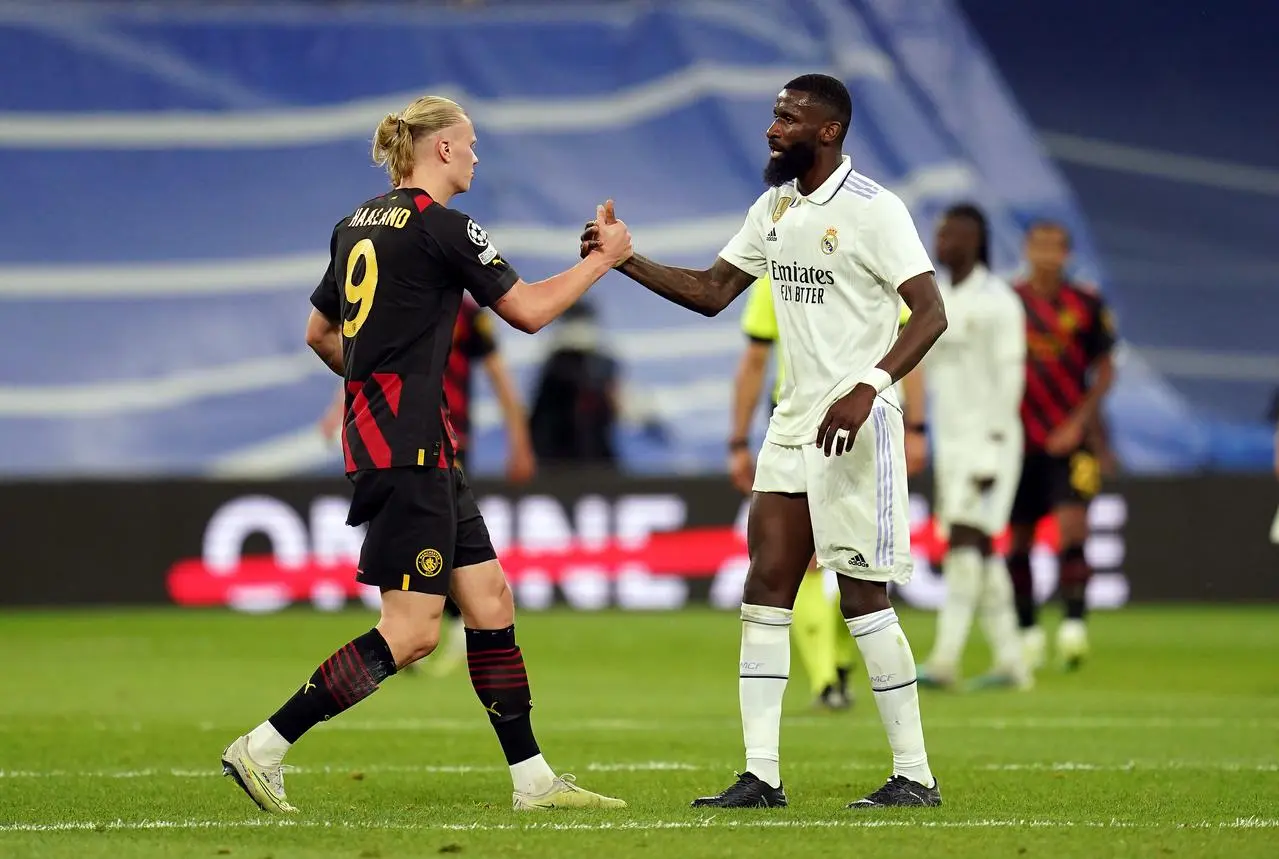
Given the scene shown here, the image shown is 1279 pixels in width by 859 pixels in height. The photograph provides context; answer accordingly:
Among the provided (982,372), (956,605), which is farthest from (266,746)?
(982,372)

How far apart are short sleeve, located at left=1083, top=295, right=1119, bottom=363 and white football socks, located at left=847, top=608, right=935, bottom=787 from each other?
671 cm

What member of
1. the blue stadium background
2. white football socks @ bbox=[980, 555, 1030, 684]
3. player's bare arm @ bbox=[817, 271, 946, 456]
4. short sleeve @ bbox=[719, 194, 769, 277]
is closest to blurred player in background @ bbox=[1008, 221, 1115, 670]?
white football socks @ bbox=[980, 555, 1030, 684]

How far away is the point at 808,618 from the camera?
33.2 feet

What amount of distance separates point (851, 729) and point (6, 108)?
50.9 feet

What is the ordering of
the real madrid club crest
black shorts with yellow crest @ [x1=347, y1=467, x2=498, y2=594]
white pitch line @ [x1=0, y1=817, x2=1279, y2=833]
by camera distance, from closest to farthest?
white pitch line @ [x1=0, y1=817, x2=1279, y2=833] → black shorts with yellow crest @ [x1=347, y1=467, x2=498, y2=594] → the real madrid club crest

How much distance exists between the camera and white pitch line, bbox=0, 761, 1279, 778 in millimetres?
7711

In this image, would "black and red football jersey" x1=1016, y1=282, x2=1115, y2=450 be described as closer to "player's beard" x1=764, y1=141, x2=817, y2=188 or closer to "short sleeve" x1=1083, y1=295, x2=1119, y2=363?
"short sleeve" x1=1083, y1=295, x2=1119, y2=363

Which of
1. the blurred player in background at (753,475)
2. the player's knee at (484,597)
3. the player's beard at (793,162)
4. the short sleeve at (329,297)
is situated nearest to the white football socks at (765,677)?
the player's knee at (484,597)

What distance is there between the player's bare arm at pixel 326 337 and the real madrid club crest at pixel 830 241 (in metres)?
1.59

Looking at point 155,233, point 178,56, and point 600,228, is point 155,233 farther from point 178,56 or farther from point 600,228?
point 600,228

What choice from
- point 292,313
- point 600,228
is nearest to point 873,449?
point 600,228

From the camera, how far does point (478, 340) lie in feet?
40.6

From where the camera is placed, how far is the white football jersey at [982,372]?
11562mm

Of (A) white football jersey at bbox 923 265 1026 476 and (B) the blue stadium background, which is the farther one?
(B) the blue stadium background
